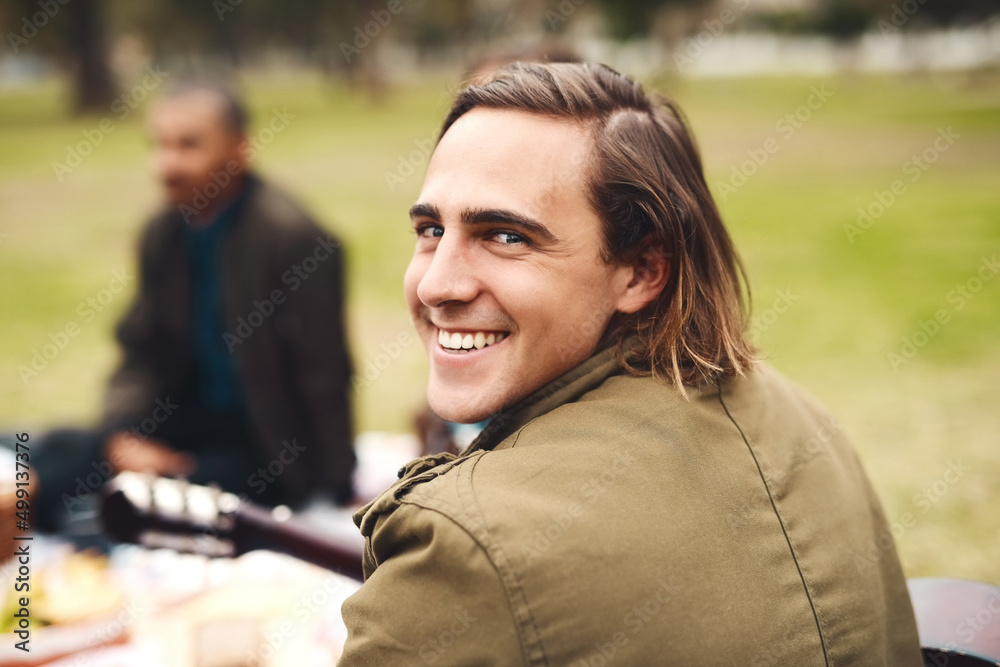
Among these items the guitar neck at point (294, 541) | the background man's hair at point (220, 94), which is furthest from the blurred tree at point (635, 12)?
the guitar neck at point (294, 541)

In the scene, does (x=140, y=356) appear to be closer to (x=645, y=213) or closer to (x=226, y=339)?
(x=226, y=339)

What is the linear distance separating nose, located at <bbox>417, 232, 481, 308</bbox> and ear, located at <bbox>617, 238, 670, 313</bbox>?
37cm

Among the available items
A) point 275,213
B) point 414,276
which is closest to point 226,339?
point 275,213

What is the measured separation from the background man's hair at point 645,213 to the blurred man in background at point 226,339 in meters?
2.72

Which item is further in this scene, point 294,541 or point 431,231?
point 294,541

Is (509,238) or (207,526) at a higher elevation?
(509,238)

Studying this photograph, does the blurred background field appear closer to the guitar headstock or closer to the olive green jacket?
the olive green jacket

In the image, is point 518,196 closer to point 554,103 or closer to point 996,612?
point 554,103

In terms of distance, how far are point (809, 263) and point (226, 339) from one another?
29.0ft

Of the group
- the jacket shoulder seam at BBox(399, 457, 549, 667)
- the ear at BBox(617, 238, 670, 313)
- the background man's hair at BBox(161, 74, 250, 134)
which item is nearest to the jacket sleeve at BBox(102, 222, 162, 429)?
the background man's hair at BBox(161, 74, 250, 134)

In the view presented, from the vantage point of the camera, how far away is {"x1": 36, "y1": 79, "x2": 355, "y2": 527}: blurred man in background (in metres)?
4.54

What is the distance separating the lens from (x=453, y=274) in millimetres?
1850

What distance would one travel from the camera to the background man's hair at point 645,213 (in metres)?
1.88

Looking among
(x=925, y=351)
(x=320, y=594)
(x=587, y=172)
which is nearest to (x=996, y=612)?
(x=587, y=172)
